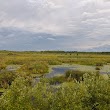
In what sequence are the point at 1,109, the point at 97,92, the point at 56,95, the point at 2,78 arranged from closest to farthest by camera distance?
the point at 1,109 < the point at 56,95 < the point at 97,92 < the point at 2,78

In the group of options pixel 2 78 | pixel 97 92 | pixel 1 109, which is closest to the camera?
pixel 1 109

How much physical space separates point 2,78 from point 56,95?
3400 centimetres

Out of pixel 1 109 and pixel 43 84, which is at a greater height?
pixel 43 84

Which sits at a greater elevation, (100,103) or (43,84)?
(43,84)

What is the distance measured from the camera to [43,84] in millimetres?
24688

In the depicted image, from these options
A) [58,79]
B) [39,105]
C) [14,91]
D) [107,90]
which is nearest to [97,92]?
[107,90]

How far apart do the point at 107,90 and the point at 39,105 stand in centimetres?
581

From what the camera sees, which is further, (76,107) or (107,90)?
→ (107,90)

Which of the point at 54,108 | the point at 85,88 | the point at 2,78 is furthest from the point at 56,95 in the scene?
the point at 2,78

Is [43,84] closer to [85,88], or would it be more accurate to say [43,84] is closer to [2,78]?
[85,88]

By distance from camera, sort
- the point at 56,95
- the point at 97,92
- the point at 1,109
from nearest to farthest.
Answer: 1. the point at 1,109
2. the point at 56,95
3. the point at 97,92

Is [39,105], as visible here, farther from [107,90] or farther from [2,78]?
[2,78]

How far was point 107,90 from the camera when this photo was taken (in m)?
25.3

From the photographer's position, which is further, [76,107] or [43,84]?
[43,84]
